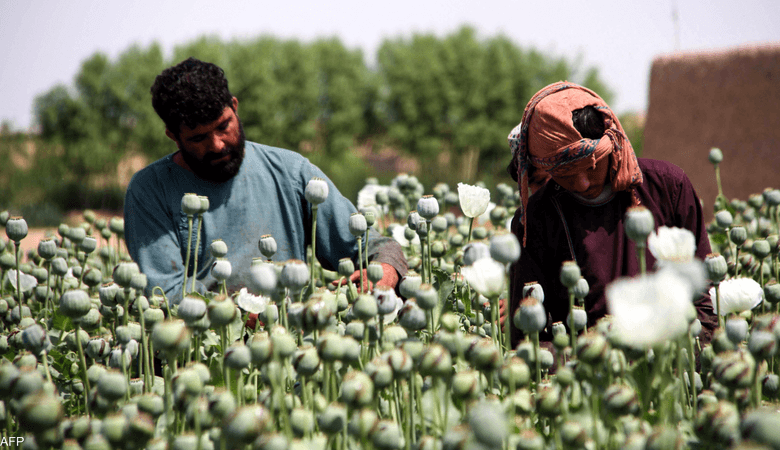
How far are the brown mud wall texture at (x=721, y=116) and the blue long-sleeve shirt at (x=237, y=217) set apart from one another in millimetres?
3707

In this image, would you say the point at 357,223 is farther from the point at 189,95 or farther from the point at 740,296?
the point at 189,95

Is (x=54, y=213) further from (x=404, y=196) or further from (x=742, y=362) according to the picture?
(x=742, y=362)

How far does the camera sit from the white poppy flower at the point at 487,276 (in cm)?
105

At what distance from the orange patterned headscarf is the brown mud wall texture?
3.44 metres

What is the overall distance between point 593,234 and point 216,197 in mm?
1509

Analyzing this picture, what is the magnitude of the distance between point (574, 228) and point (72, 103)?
21.6 m

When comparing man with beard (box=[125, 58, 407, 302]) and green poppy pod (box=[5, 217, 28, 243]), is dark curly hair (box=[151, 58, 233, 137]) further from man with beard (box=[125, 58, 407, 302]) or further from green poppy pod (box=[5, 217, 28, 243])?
green poppy pod (box=[5, 217, 28, 243])

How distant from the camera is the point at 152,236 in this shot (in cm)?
253

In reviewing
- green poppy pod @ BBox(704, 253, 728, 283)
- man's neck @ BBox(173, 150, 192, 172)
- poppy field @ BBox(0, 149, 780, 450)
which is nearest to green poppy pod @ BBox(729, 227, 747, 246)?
poppy field @ BBox(0, 149, 780, 450)

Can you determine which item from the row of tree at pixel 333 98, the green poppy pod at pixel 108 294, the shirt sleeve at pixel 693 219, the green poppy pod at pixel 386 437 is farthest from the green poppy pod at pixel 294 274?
the row of tree at pixel 333 98

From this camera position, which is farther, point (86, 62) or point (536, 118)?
point (86, 62)

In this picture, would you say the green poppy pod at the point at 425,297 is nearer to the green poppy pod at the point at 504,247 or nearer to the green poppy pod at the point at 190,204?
the green poppy pod at the point at 504,247

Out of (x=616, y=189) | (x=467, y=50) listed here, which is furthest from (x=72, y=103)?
(x=616, y=189)

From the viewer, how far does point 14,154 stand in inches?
718
